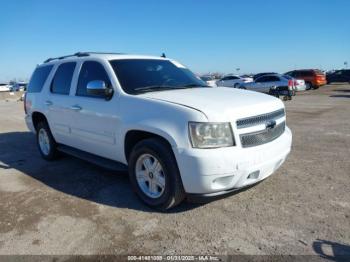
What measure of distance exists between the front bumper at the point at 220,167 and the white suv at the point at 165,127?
1 cm

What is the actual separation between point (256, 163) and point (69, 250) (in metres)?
2.11

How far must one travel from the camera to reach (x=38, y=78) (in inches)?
257

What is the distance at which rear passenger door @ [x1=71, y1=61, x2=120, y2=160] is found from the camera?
14.2ft

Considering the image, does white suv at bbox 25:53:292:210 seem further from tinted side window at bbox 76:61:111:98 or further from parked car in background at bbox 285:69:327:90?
parked car in background at bbox 285:69:327:90

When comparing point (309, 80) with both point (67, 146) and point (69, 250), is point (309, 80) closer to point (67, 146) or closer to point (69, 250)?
point (67, 146)

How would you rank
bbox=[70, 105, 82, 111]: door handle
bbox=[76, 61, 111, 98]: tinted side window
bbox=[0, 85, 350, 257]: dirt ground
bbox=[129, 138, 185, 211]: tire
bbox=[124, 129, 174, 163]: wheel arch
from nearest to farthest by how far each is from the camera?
bbox=[0, 85, 350, 257]: dirt ground, bbox=[129, 138, 185, 211]: tire, bbox=[124, 129, 174, 163]: wheel arch, bbox=[76, 61, 111, 98]: tinted side window, bbox=[70, 105, 82, 111]: door handle

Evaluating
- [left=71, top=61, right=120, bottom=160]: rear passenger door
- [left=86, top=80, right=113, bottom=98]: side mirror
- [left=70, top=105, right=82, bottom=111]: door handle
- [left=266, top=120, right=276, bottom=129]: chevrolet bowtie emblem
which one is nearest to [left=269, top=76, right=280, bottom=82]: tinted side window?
[left=71, top=61, right=120, bottom=160]: rear passenger door

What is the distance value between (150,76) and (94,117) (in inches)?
38.9

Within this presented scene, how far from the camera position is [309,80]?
29.0 m

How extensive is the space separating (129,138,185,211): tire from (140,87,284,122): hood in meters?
0.56

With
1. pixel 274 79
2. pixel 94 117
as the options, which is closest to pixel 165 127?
pixel 94 117

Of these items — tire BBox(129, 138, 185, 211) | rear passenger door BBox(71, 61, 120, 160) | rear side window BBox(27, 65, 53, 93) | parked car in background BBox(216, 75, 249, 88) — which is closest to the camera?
tire BBox(129, 138, 185, 211)

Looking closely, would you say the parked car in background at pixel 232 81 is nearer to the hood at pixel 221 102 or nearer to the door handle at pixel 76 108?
the door handle at pixel 76 108

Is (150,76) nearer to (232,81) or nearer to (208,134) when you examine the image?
(208,134)
